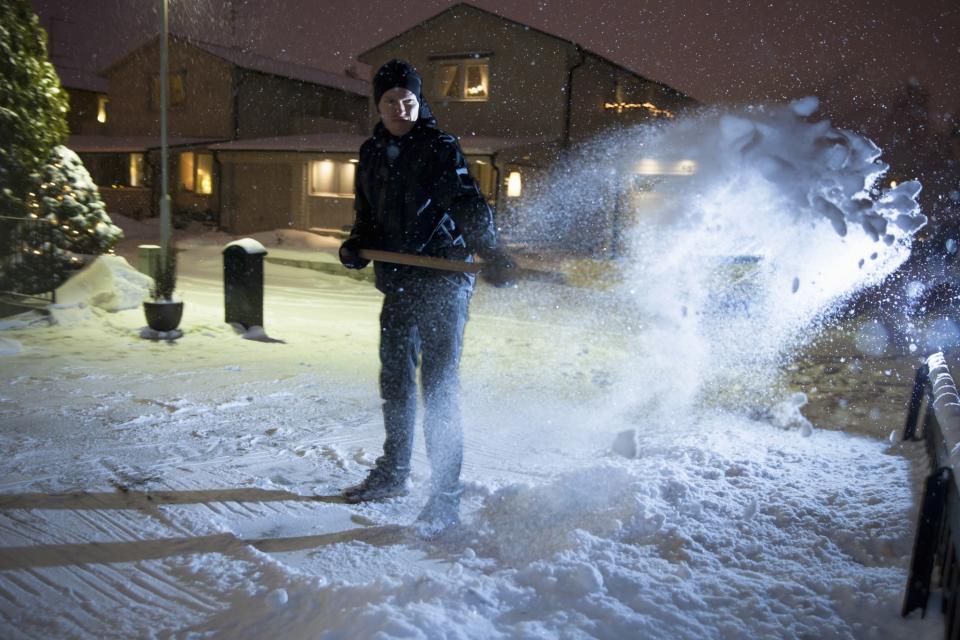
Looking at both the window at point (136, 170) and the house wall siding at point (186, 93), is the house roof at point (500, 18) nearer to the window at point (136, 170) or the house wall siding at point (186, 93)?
the house wall siding at point (186, 93)

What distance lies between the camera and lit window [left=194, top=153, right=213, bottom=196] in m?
27.5

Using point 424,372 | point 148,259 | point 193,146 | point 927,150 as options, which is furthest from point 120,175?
point 927,150

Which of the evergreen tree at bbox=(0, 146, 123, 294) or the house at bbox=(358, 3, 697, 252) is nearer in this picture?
the evergreen tree at bbox=(0, 146, 123, 294)

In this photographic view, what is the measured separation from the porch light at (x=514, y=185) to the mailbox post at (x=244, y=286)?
1534 centimetres

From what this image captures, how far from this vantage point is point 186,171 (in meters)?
28.3

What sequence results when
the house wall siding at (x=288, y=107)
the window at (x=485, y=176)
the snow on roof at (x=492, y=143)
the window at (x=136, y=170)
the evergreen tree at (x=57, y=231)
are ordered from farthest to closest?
the window at (x=136, y=170) < the house wall siding at (x=288, y=107) < the window at (x=485, y=176) < the snow on roof at (x=492, y=143) < the evergreen tree at (x=57, y=231)

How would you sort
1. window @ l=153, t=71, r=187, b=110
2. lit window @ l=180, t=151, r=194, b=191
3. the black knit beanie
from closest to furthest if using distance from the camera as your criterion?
the black knit beanie → window @ l=153, t=71, r=187, b=110 → lit window @ l=180, t=151, r=194, b=191

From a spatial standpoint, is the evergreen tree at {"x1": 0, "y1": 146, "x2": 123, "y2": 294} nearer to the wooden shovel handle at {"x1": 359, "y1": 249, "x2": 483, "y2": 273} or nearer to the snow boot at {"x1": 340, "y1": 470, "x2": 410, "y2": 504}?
the snow boot at {"x1": 340, "y1": 470, "x2": 410, "y2": 504}

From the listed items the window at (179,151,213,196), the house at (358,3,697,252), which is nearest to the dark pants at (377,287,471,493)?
the house at (358,3,697,252)

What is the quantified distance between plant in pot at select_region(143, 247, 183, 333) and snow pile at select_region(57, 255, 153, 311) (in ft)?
4.08

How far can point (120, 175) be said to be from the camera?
3138 centimetres

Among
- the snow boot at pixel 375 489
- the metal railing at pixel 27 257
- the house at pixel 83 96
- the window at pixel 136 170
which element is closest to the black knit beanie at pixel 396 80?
the snow boot at pixel 375 489

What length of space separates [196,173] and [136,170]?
4.18 metres

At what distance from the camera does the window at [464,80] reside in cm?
2144
